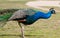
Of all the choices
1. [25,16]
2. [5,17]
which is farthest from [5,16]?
[25,16]

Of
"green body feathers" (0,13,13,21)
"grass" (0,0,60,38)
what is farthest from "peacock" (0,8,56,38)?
"grass" (0,0,60,38)

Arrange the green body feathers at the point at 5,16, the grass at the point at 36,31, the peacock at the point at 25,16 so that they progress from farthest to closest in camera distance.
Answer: the grass at the point at 36,31, the green body feathers at the point at 5,16, the peacock at the point at 25,16

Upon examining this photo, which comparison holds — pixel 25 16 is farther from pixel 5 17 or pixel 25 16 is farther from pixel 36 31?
pixel 36 31

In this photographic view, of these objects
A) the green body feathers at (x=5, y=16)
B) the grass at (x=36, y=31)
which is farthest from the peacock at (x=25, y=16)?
the grass at (x=36, y=31)

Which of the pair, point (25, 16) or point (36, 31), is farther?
point (36, 31)

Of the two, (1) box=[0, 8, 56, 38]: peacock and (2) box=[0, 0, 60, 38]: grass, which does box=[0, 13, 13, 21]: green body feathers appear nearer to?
(1) box=[0, 8, 56, 38]: peacock

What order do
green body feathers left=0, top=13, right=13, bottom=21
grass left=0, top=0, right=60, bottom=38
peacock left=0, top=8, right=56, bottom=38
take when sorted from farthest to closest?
grass left=0, top=0, right=60, bottom=38
green body feathers left=0, top=13, right=13, bottom=21
peacock left=0, top=8, right=56, bottom=38

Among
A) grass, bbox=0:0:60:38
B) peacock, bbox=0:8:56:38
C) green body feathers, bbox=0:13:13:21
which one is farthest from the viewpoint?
grass, bbox=0:0:60:38

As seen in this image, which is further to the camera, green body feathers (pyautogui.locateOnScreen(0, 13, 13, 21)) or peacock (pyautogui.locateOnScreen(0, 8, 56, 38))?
green body feathers (pyautogui.locateOnScreen(0, 13, 13, 21))

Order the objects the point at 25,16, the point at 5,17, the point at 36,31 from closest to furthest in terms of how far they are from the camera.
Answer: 1. the point at 25,16
2. the point at 5,17
3. the point at 36,31

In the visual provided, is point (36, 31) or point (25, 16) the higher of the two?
point (25, 16)

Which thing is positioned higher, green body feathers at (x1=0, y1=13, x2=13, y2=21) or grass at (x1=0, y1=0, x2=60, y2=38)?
green body feathers at (x1=0, y1=13, x2=13, y2=21)

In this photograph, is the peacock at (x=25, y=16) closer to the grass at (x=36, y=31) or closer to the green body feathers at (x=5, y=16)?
the green body feathers at (x=5, y=16)

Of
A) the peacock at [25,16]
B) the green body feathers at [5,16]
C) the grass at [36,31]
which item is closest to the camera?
the peacock at [25,16]
